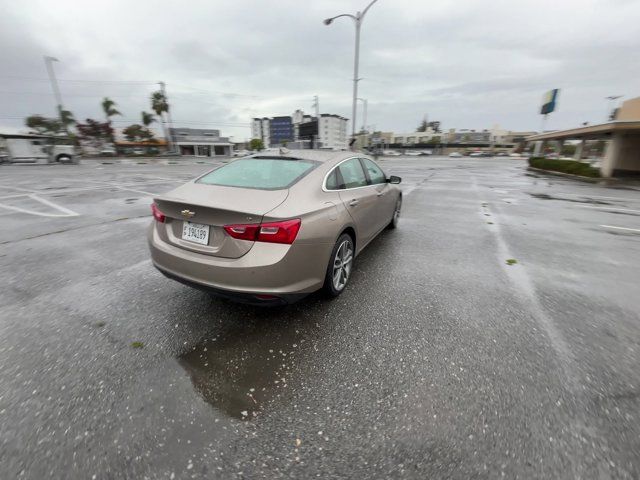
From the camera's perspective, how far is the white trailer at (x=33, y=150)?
87.7ft

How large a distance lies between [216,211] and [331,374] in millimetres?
1567

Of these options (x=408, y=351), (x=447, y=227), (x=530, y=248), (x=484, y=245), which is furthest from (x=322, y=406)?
(x=447, y=227)

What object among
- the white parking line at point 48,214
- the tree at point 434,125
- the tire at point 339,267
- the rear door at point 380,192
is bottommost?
the white parking line at point 48,214

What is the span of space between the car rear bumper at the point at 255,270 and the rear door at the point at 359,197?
927 mm

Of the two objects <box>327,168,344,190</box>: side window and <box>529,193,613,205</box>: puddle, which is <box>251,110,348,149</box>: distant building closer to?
<box>529,193,613,205</box>: puddle

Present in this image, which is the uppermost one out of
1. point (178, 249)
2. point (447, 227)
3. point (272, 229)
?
point (272, 229)

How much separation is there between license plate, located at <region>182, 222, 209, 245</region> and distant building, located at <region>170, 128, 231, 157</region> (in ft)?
239

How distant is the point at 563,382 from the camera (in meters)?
2.19

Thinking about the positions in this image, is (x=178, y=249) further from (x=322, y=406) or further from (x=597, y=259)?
Result: (x=597, y=259)

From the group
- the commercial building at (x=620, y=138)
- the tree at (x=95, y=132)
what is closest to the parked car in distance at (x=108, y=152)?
the tree at (x=95, y=132)

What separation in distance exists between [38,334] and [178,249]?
1.41 m

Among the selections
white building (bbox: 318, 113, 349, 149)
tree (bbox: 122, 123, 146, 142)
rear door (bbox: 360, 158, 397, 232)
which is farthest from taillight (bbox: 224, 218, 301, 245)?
white building (bbox: 318, 113, 349, 149)

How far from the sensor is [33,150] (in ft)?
90.1

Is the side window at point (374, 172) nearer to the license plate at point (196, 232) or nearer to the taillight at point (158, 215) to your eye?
the license plate at point (196, 232)
